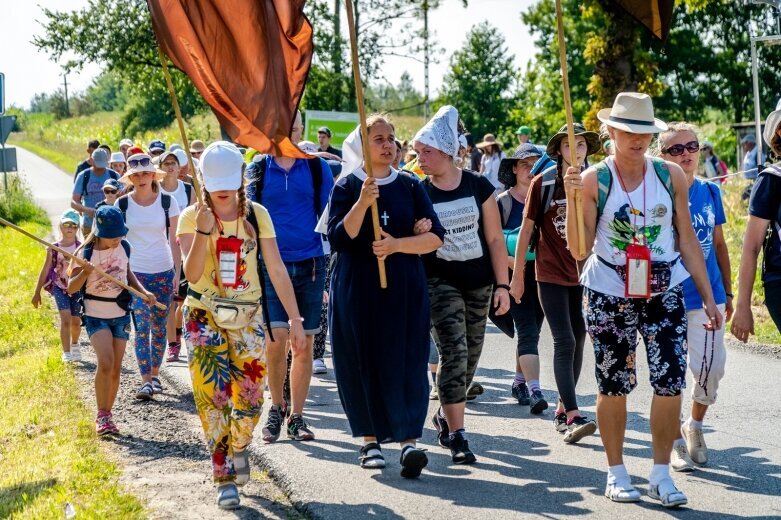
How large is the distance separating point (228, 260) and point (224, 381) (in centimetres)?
64

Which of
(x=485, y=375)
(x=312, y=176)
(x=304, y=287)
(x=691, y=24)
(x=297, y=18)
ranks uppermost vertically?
(x=691, y=24)

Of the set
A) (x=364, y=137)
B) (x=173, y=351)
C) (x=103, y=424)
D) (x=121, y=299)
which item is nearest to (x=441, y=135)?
(x=364, y=137)

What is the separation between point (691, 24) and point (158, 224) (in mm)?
59065

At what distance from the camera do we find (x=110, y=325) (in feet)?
28.4

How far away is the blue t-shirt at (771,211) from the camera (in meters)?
5.84

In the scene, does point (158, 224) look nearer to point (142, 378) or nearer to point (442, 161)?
point (142, 378)

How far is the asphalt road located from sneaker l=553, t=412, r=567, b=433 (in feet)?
0.26

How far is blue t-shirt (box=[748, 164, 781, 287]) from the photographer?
19.2ft

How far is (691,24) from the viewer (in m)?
65.1

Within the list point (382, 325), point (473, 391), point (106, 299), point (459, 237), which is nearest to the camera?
point (382, 325)

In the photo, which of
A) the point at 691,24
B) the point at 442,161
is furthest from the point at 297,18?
the point at 691,24

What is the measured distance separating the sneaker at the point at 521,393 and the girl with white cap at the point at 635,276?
9.51ft

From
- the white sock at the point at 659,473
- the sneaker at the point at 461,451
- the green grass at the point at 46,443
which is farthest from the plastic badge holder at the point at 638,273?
the green grass at the point at 46,443

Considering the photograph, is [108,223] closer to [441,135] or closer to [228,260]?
[228,260]
